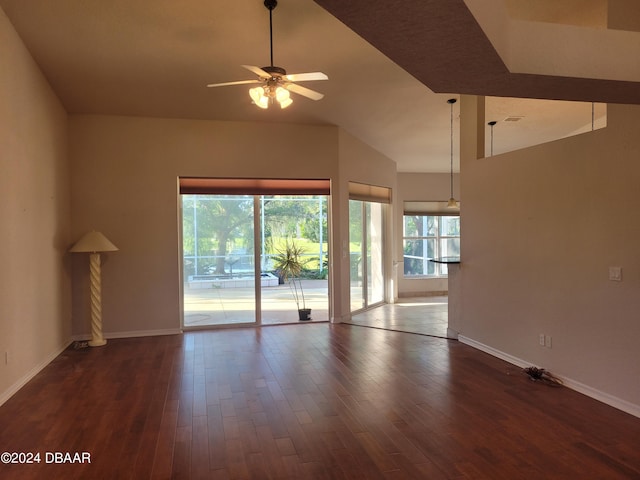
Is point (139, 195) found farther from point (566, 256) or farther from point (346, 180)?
point (566, 256)

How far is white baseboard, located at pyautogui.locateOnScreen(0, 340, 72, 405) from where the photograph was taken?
11.5ft

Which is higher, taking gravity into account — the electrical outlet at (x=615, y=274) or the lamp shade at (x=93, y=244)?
the lamp shade at (x=93, y=244)

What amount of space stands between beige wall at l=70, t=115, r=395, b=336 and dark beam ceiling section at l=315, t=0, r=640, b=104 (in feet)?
13.3

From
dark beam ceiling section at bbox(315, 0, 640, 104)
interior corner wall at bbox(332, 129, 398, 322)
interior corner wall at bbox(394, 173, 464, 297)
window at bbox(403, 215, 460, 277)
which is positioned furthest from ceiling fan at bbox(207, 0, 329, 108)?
window at bbox(403, 215, 460, 277)

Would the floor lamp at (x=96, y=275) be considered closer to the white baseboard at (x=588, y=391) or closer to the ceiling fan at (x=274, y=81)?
the ceiling fan at (x=274, y=81)

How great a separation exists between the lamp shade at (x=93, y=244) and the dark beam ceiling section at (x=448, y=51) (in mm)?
4387

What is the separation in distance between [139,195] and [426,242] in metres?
6.37

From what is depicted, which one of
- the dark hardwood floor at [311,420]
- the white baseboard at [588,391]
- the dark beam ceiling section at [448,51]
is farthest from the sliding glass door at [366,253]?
the dark beam ceiling section at [448,51]

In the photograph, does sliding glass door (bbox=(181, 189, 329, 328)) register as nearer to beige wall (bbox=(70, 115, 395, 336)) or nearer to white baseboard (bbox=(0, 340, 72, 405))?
beige wall (bbox=(70, 115, 395, 336))

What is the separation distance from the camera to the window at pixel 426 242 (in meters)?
9.66

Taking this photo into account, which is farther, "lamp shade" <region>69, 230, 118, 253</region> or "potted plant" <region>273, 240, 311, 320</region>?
"potted plant" <region>273, 240, 311, 320</region>

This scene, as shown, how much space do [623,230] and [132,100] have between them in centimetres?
534

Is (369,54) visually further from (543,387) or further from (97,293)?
(97,293)

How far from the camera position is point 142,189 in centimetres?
575
